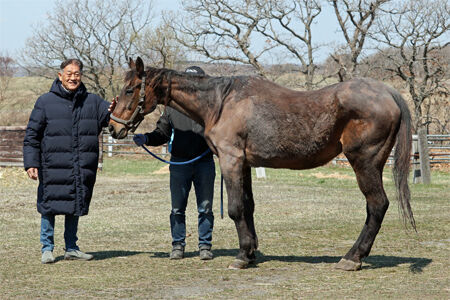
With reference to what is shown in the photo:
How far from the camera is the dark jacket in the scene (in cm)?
729

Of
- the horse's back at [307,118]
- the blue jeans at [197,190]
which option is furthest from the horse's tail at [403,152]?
the blue jeans at [197,190]

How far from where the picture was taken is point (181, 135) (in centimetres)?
734

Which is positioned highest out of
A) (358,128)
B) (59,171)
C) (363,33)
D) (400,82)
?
(363,33)

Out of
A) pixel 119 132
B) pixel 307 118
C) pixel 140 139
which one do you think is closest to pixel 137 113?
pixel 119 132

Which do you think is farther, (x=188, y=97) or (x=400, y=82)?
(x=400, y=82)

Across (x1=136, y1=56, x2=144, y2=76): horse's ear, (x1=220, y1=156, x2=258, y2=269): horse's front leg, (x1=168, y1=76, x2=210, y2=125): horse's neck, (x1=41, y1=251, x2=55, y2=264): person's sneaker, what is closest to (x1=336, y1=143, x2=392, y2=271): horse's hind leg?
(x1=220, y1=156, x2=258, y2=269): horse's front leg

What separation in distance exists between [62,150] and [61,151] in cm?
2

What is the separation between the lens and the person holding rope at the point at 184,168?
7.30 m

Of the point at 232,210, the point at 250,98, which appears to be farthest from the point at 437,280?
the point at 250,98

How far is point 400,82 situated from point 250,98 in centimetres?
3073

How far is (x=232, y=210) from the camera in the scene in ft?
21.8

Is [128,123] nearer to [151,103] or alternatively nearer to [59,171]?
[151,103]

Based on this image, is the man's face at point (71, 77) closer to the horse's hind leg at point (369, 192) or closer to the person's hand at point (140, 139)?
the person's hand at point (140, 139)

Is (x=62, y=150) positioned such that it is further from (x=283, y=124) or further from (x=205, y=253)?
(x=283, y=124)
